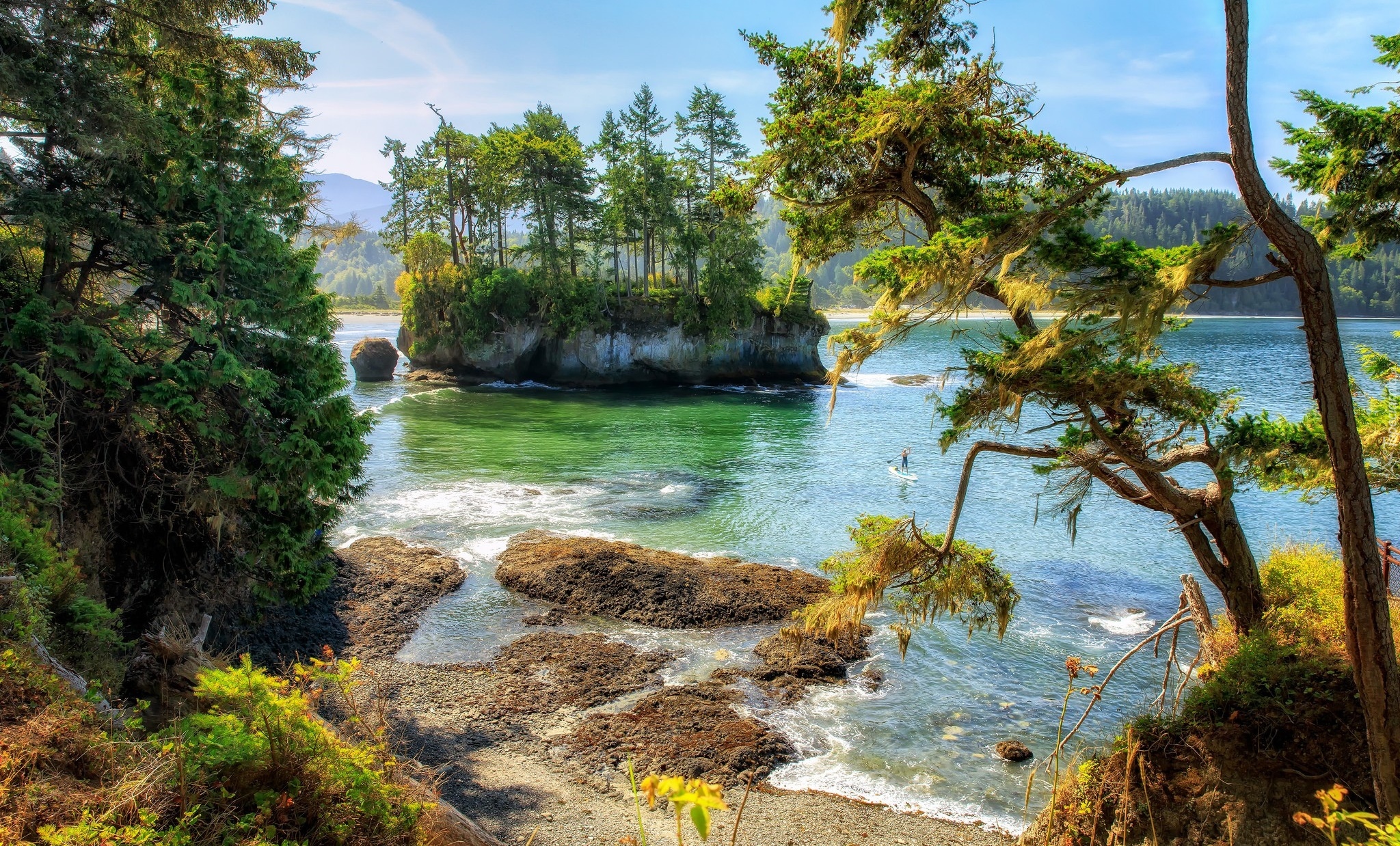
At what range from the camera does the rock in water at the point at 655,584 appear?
592 inches

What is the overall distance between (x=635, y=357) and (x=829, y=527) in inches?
1281

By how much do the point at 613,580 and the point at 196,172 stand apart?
411 inches

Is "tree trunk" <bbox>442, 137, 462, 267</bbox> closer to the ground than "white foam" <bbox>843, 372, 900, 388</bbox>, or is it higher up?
higher up

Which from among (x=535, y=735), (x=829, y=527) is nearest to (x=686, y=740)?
(x=535, y=735)

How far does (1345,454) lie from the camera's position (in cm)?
593

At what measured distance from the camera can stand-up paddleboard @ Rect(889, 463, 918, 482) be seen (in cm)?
2627

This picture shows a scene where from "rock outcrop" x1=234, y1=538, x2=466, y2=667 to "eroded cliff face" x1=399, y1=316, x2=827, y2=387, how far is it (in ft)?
108

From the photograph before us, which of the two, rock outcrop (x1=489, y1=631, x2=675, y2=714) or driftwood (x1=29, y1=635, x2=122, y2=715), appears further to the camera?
rock outcrop (x1=489, y1=631, x2=675, y2=714)

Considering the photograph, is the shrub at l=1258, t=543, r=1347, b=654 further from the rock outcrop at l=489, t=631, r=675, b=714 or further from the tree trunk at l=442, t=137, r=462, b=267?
the tree trunk at l=442, t=137, r=462, b=267

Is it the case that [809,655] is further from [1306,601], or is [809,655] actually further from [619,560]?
[1306,601]

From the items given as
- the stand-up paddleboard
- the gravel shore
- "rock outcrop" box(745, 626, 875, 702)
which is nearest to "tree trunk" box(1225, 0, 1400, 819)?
the gravel shore

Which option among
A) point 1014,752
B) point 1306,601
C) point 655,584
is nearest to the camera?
point 1306,601

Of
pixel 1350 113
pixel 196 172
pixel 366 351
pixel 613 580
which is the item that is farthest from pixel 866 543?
pixel 366 351

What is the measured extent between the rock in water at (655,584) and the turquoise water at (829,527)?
55 centimetres
